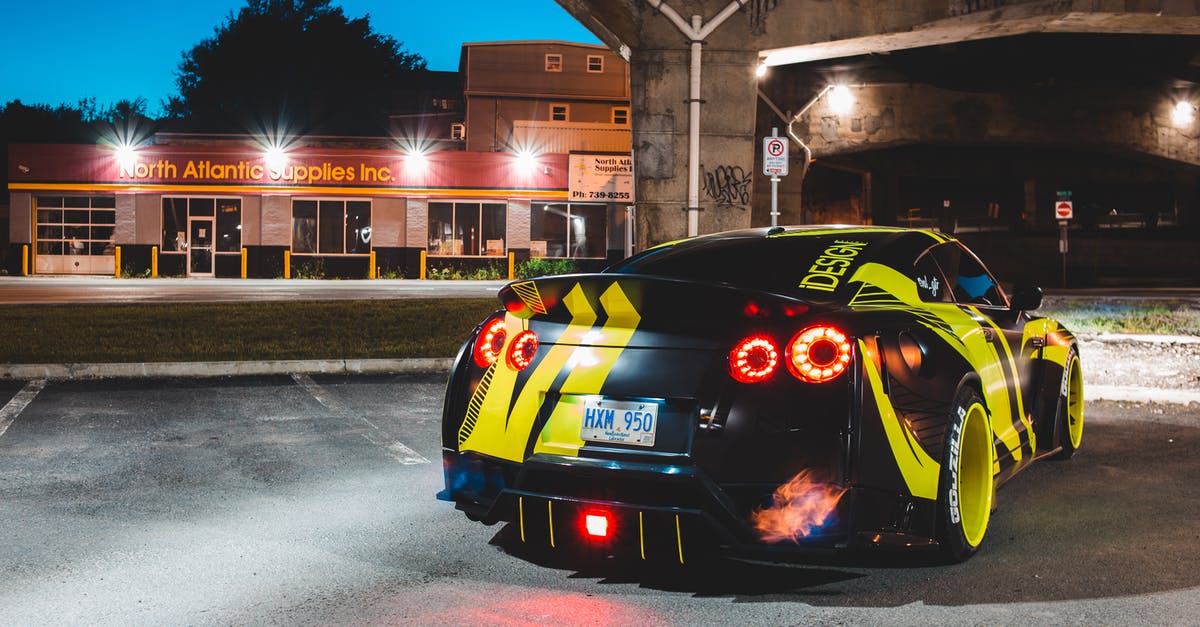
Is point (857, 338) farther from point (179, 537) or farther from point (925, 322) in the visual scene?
point (179, 537)

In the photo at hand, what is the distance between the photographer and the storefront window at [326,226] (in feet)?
129

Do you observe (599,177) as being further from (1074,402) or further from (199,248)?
(1074,402)

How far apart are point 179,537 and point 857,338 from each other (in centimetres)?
311

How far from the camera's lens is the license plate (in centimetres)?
393

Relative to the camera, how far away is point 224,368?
11.2 m

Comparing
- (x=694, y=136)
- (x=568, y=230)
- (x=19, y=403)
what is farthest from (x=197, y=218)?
(x=19, y=403)

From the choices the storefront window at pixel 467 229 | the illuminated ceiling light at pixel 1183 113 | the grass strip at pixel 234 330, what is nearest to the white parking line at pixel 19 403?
the grass strip at pixel 234 330

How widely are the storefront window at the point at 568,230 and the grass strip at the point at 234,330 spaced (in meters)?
20.0

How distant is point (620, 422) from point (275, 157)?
36.9m

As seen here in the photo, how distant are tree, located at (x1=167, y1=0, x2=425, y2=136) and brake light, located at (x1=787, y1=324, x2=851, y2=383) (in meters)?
65.7

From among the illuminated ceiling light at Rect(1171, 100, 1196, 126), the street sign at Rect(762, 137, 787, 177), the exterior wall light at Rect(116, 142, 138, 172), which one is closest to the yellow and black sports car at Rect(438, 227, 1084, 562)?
the street sign at Rect(762, 137, 787, 177)

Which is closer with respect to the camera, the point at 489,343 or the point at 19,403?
the point at 489,343

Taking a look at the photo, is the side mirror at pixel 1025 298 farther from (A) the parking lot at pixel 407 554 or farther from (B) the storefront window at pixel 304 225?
(B) the storefront window at pixel 304 225

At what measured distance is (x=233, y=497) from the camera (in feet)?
18.9
